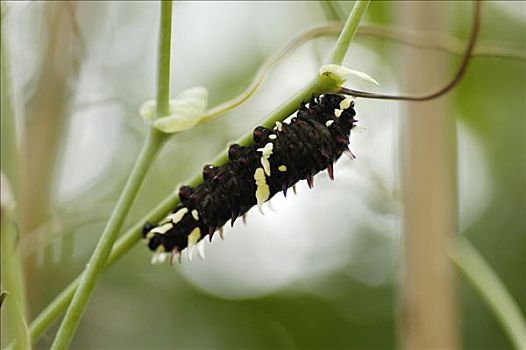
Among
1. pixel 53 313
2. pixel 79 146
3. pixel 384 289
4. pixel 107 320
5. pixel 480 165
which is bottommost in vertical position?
pixel 384 289

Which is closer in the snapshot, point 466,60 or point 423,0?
point 466,60

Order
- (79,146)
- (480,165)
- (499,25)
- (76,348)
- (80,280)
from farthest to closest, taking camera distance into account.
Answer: (480,165) → (499,25) → (76,348) → (79,146) → (80,280)

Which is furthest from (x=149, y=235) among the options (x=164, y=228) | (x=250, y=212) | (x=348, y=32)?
(x=250, y=212)

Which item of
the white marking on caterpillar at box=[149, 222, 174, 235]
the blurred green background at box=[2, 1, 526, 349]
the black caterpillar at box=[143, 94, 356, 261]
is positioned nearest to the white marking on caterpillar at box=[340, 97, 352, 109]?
the black caterpillar at box=[143, 94, 356, 261]

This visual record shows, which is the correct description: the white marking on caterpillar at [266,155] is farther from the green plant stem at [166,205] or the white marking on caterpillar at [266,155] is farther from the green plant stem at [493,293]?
the green plant stem at [493,293]

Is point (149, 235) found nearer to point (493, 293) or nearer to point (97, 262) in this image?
point (97, 262)

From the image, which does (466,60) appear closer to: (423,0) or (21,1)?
(423,0)

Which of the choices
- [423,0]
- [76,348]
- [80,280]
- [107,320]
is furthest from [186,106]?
[107,320]
